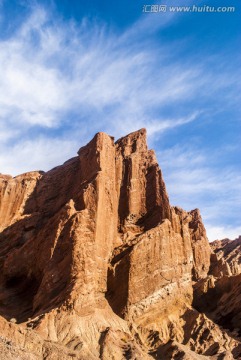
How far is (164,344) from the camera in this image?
61.4 metres

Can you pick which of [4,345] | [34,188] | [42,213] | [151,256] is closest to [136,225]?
[151,256]

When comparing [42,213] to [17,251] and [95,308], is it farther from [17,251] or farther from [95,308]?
[95,308]

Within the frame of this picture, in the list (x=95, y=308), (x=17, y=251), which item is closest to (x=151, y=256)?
(x=95, y=308)

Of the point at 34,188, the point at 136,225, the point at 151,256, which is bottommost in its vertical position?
the point at 151,256

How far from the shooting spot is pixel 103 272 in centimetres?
6706

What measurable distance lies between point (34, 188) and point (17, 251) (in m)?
21.1

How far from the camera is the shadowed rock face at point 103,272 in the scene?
55.9 m

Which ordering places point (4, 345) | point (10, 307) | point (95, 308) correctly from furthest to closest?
1. point (10, 307)
2. point (95, 308)
3. point (4, 345)

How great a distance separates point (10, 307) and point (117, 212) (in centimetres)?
2375

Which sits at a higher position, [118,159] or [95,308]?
[118,159]

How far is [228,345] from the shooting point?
205ft

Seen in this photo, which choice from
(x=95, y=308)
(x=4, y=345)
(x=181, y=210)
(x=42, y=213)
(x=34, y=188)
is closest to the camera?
(x=4, y=345)

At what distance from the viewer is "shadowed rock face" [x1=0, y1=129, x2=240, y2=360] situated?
5591 cm

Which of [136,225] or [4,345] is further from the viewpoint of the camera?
[136,225]
